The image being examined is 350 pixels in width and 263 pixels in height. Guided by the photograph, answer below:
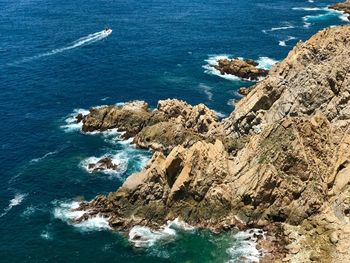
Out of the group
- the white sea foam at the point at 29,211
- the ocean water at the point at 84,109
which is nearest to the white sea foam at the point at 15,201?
the ocean water at the point at 84,109

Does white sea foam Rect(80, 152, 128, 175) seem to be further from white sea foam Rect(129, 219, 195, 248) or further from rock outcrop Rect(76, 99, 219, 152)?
white sea foam Rect(129, 219, 195, 248)

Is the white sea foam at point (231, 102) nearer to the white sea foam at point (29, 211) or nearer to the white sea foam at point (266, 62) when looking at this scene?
the white sea foam at point (266, 62)

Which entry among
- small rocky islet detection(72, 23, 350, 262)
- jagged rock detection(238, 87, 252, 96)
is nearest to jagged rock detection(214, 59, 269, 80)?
jagged rock detection(238, 87, 252, 96)

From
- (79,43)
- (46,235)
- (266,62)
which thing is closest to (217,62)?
(266,62)

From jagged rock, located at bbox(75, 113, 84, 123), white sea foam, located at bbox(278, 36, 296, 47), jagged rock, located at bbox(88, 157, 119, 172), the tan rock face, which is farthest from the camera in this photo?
white sea foam, located at bbox(278, 36, 296, 47)

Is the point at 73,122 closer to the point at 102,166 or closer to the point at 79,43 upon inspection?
the point at 102,166
